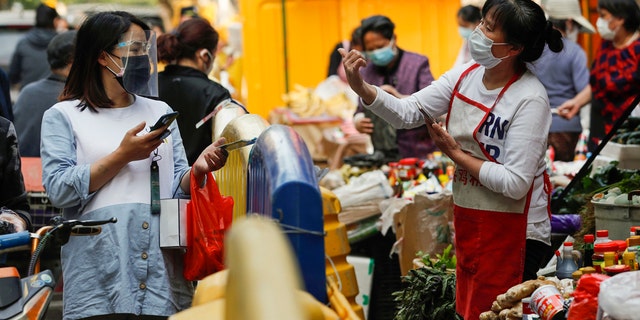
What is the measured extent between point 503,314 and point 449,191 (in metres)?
2.73

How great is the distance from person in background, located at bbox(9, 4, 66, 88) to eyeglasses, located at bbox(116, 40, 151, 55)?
6.84 meters

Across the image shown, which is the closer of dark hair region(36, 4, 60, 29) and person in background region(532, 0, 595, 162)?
person in background region(532, 0, 595, 162)

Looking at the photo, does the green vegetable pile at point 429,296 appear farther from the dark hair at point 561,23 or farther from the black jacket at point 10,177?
the dark hair at point 561,23

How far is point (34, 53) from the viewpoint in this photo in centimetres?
1183

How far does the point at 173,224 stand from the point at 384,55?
4627 mm

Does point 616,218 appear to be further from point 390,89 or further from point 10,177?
point 390,89

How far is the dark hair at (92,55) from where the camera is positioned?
15.8 feet

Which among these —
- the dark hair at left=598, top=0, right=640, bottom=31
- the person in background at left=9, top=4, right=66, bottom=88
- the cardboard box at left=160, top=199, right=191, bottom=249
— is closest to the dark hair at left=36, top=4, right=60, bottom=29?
the person in background at left=9, top=4, right=66, bottom=88

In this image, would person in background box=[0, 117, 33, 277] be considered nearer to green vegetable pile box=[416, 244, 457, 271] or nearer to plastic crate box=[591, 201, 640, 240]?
green vegetable pile box=[416, 244, 457, 271]

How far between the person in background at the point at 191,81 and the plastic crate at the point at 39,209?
95 cm

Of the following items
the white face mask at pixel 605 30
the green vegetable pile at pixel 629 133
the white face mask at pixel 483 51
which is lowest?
the green vegetable pile at pixel 629 133

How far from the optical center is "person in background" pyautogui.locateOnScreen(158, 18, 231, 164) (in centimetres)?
693

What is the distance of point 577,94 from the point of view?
9.85 metres

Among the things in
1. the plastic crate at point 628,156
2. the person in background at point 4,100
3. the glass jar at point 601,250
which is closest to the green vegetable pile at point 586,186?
the plastic crate at point 628,156
